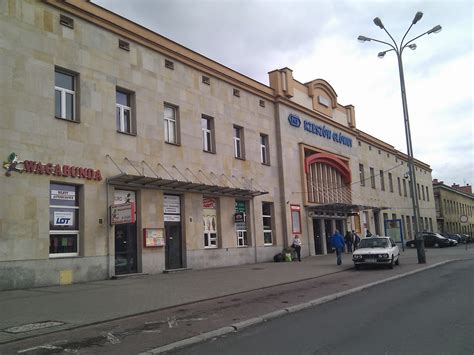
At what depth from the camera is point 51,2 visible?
17203mm

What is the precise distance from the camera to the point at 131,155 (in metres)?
19.6

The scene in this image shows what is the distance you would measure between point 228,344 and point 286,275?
11.1 metres

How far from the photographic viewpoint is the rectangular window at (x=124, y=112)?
19844 millimetres

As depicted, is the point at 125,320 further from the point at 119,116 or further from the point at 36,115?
the point at 119,116

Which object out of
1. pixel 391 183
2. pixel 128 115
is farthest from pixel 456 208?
pixel 128 115

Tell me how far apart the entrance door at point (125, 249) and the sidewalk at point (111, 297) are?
34.6 inches

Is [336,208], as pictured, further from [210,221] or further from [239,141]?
[210,221]

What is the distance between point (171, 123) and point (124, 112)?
2.80m

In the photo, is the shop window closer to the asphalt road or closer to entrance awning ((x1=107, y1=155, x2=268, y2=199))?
entrance awning ((x1=107, y1=155, x2=268, y2=199))

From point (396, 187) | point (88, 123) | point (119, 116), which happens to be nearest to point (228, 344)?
point (88, 123)

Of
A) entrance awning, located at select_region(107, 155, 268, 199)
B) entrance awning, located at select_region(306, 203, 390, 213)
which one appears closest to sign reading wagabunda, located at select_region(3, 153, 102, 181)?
entrance awning, located at select_region(107, 155, 268, 199)

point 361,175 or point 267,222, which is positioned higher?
point 361,175

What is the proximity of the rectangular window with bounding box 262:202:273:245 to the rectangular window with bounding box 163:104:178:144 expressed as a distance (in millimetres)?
8379

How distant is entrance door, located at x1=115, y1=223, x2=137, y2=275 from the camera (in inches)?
735
